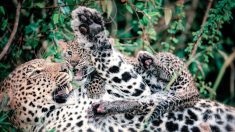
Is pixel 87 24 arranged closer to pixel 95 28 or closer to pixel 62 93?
pixel 95 28

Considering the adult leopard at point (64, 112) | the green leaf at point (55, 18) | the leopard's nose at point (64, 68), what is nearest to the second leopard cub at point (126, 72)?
the adult leopard at point (64, 112)

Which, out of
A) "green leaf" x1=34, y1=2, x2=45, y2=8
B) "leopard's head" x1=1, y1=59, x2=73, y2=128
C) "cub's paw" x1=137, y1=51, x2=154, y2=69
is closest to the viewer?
"leopard's head" x1=1, y1=59, x2=73, y2=128

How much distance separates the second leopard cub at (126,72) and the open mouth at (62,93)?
17.8 inches

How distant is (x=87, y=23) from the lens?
5.46 meters

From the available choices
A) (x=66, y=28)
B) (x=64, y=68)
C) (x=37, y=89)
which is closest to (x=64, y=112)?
(x=37, y=89)

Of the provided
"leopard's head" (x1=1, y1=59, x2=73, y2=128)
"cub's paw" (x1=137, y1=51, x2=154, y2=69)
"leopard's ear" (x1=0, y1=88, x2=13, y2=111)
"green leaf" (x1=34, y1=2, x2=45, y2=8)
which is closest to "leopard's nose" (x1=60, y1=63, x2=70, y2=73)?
"leopard's head" (x1=1, y1=59, x2=73, y2=128)

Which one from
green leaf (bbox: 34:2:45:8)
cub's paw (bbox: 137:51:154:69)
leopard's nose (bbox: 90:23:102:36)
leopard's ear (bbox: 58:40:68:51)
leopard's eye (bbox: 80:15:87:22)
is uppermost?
green leaf (bbox: 34:2:45:8)

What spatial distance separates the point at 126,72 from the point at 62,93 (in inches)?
27.3

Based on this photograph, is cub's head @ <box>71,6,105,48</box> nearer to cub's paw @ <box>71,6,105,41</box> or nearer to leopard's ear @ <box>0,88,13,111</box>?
cub's paw @ <box>71,6,105,41</box>

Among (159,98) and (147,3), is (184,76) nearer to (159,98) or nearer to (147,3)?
(159,98)

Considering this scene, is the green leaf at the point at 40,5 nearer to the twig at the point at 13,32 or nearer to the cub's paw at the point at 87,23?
the twig at the point at 13,32

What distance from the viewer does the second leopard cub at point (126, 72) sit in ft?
17.9

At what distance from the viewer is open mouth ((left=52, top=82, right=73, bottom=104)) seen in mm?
5227

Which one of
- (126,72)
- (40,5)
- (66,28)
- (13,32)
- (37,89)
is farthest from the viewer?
(66,28)
